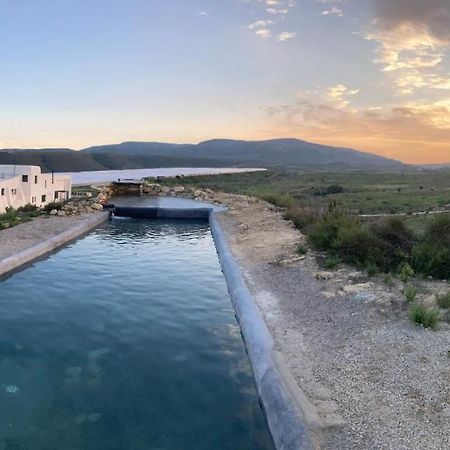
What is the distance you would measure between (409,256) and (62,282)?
9.77 metres

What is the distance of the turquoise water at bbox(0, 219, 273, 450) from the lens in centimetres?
690

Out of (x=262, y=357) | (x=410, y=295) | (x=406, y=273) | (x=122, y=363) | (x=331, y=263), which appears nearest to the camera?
(x=262, y=357)

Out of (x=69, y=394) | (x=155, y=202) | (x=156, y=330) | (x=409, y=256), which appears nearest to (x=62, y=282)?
(x=156, y=330)

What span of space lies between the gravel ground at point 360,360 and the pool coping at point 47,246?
723 cm

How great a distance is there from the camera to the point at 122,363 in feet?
30.0

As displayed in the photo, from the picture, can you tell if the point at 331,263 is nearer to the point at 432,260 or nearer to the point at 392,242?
the point at 392,242

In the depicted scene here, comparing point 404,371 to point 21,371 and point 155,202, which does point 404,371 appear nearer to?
point 21,371

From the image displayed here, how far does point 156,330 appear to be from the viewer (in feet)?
35.7

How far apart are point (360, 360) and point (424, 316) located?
1.81 metres

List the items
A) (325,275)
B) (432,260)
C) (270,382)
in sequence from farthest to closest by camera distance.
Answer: (325,275), (432,260), (270,382)

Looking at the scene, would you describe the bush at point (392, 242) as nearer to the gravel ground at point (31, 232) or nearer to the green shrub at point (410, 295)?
the green shrub at point (410, 295)

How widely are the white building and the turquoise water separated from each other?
11360mm

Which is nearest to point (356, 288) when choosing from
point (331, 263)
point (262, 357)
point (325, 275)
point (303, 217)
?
point (325, 275)

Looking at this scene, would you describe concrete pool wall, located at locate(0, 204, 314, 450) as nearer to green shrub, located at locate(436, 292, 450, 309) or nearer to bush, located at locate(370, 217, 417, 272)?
green shrub, located at locate(436, 292, 450, 309)
